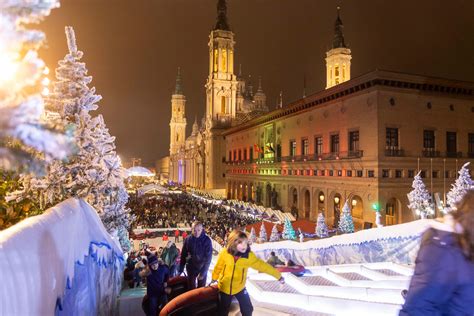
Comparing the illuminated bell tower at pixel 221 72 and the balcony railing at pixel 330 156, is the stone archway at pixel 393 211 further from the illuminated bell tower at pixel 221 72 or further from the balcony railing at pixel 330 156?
the illuminated bell tower at pixel 221 72

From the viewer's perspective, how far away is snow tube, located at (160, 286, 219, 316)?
4.38 meters

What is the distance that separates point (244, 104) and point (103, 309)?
92617 mm

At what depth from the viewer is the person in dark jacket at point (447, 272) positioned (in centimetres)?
239

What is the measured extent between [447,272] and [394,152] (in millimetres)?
29612

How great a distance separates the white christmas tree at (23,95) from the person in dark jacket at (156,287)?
3.83m

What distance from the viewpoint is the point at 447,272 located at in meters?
2.39

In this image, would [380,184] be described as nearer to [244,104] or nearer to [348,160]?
[348,160]

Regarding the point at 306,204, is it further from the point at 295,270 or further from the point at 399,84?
A: the point at 295,270

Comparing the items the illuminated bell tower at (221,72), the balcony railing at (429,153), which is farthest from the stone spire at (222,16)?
the balcony railing at (429,153)

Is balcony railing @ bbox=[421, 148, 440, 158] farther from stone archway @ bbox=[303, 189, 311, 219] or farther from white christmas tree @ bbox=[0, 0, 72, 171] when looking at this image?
white christmas tree @ bbox=[0, 0, 72, 171]

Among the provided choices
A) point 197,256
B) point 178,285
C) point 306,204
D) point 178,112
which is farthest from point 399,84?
point 178,112

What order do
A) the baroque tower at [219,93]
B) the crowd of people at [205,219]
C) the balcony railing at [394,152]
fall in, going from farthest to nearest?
the baroque tower at [219,93]
the balcony railing at [394,152]
the crowd of people at [205,219]

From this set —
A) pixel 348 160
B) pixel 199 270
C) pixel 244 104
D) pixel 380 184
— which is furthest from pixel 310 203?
pixel 244 104

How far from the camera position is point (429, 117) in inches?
1226
